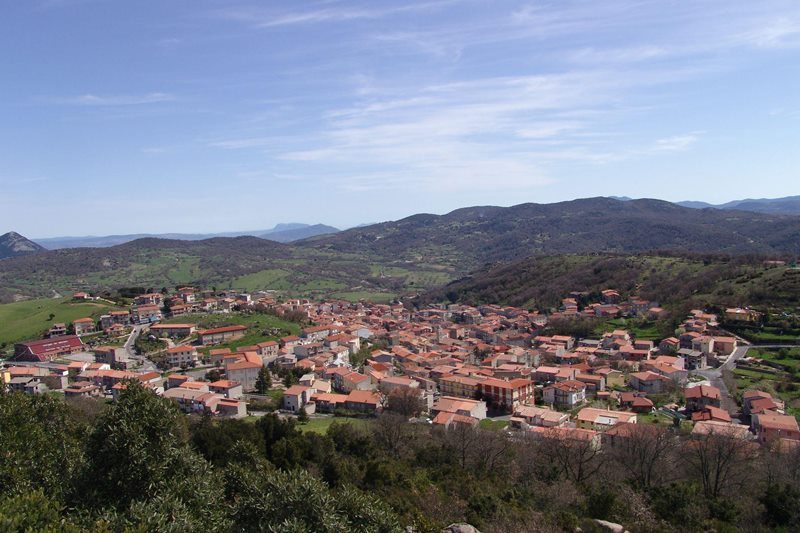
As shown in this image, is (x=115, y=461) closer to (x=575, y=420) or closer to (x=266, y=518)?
(x=266, y=518)

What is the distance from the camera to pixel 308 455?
79.2 ft

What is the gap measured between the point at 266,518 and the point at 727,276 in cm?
7385

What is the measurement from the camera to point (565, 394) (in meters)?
Result: 41.8

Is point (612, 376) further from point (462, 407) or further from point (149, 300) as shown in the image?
point (149, 300)

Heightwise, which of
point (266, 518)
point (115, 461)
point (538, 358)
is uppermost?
point (115, 461)

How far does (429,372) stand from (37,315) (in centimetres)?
5046

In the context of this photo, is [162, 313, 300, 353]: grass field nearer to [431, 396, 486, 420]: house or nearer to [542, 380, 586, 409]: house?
[431, 396, 486, 420]: house

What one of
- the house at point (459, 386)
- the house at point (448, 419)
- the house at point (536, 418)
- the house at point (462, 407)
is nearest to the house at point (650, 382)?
the house at point (536, 418)

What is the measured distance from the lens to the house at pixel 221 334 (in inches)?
2293

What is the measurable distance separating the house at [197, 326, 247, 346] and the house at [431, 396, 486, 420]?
2898 cm

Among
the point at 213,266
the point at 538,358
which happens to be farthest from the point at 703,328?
the point at 213,266

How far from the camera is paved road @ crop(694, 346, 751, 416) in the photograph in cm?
3737

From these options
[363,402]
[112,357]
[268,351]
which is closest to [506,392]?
[363,402]

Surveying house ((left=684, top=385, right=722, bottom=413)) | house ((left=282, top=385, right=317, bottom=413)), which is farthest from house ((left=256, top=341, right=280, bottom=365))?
house ((left=684, top=385, right=722, bottom=413))
